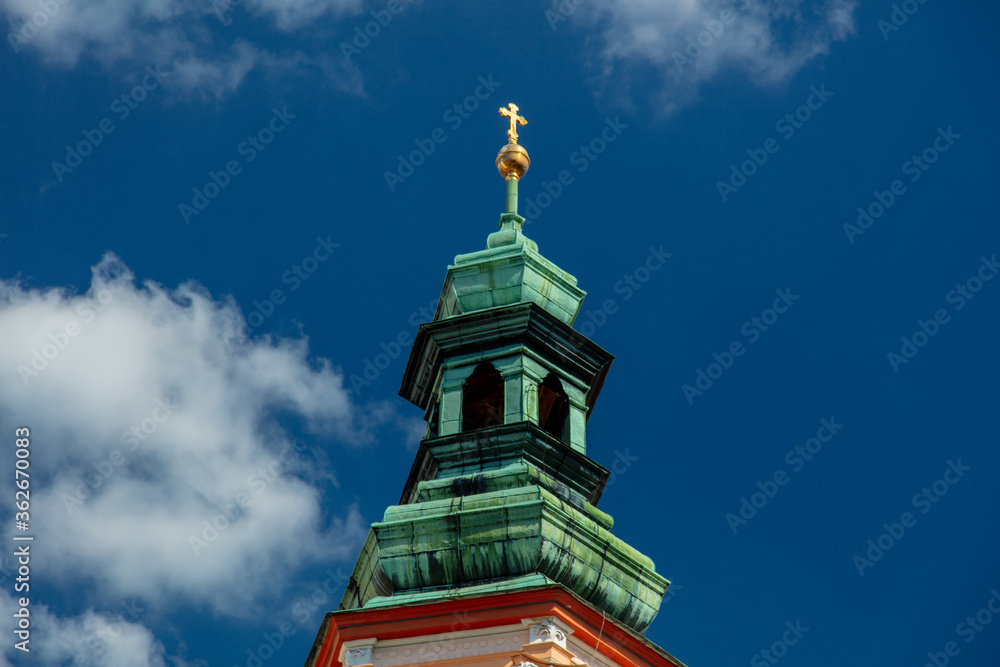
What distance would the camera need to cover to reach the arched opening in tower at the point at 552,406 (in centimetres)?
3298

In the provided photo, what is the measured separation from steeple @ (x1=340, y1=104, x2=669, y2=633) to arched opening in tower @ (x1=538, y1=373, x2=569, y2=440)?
36 mm

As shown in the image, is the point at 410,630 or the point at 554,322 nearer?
the point at 410,630

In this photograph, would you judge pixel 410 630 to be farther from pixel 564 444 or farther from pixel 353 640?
pixel 564 444

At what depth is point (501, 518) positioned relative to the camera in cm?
2859

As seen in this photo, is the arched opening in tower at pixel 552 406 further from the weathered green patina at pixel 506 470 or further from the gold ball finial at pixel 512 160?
the gold ball finial at pixel 512 160

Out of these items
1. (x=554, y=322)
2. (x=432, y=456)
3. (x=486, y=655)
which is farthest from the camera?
(x=554, y=322)

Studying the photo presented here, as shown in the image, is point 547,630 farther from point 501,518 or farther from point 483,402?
point 483,402

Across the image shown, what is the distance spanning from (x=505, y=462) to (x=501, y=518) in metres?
1.93

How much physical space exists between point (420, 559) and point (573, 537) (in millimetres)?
2304

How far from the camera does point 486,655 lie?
27031 millimetres

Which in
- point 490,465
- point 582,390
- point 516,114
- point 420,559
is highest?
point 516,114

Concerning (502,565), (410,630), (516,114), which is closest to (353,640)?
(410,630)

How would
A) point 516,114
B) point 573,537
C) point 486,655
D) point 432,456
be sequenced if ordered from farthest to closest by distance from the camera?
point 516,114
point 432,456
point 573,537
point 486,655

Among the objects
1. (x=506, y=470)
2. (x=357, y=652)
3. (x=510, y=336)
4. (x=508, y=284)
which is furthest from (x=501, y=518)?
(x=508, y=284)
